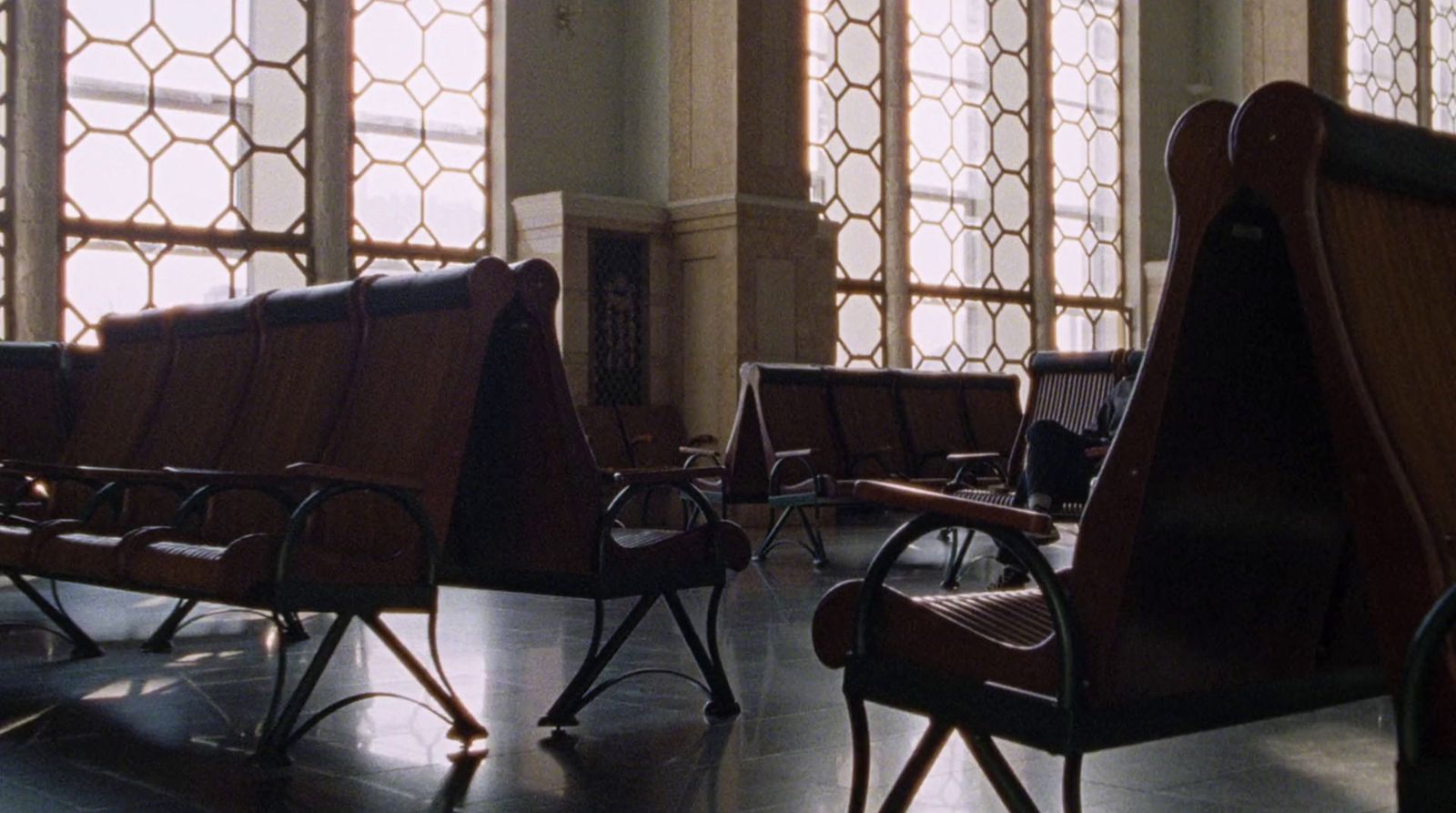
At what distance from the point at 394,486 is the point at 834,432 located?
5782 mm

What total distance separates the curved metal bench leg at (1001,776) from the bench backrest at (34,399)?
5.16 metres

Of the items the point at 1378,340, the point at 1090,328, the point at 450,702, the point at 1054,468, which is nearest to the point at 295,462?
Answer: the point at 450,702

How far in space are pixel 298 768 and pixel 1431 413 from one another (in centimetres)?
246

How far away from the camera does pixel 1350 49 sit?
55.5 feet

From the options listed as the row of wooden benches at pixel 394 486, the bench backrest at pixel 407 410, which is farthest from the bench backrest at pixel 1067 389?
the bench backrest at pixel 407 410

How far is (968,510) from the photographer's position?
2.07 metres

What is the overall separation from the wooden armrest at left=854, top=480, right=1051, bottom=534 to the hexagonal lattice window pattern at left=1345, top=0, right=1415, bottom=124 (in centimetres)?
1596

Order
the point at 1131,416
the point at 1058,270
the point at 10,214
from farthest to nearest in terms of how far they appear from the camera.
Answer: the point at 1058,270
the point at 10,214
the point at 1131,416

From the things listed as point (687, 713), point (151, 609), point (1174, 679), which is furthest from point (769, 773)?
point (151, 609)

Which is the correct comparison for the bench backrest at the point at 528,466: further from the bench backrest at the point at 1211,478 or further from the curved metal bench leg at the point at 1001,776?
the bench backrest at the point at 1211,478

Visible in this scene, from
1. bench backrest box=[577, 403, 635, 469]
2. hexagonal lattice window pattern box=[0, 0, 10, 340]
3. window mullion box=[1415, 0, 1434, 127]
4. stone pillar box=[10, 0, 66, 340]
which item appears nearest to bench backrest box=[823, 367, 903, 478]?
bench backrest box=[577, 403, 635, 469]

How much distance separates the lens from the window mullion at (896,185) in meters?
13.6

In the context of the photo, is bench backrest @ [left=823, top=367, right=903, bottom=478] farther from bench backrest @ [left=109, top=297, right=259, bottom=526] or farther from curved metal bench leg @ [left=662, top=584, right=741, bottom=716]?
curved metal bench leg @ [left=662, top=584, right=741, bottom=716]

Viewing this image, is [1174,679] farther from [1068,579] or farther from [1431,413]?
[1431,413]
